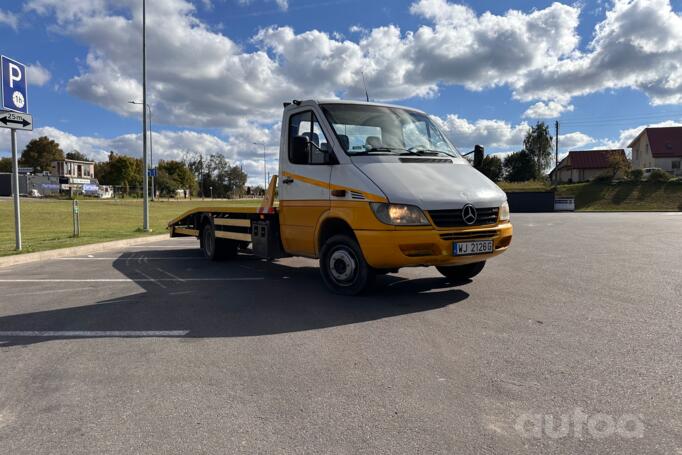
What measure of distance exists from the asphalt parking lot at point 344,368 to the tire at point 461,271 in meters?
0.19

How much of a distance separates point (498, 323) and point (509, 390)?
1.63 m

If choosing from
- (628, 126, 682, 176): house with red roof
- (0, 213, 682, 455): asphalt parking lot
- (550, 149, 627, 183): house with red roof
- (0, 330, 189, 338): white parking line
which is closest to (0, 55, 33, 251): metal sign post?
(0, 213, 682, 455): asphalt parking lot

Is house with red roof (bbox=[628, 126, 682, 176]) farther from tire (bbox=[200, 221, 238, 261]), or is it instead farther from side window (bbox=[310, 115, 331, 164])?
side window (bbox=[310, 115, 331, 164])

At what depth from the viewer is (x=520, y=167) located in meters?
83.1

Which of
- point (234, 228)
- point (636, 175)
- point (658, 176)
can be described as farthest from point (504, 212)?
point (636, 175)

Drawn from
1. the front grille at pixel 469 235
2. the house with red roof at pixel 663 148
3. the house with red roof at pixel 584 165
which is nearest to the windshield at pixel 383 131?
the front grille at pixel 469 235

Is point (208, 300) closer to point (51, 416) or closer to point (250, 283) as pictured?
point (250, 283)

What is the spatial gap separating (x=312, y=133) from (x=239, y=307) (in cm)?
250

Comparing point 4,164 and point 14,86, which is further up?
point 4,164

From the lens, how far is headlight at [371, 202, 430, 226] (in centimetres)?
534

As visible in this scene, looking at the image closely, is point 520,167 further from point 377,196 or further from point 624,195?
point 377,196

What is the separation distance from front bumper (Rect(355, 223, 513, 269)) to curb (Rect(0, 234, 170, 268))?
7.77 metres

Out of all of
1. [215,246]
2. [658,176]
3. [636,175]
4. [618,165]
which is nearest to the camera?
[215,246]

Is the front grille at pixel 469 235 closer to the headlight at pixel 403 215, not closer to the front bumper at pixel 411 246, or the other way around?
the front bumper at pixel 411 246
